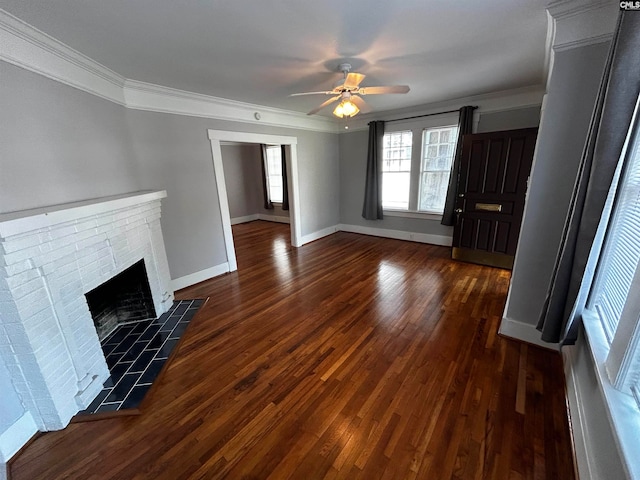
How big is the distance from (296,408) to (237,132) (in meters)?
3.55

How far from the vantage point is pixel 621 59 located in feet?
4.28

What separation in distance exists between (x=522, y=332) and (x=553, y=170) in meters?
1.36

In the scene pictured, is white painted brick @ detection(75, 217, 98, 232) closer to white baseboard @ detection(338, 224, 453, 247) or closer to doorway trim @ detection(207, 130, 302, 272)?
doorway trim @ detection(207, 130, 302, 272)

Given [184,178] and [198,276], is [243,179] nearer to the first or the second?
[184,178]

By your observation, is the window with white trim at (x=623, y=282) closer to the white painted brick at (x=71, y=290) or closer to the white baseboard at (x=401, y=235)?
the white painted brick at (x=71, y=290)

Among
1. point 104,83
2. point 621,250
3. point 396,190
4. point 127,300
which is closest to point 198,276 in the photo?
point 127,300

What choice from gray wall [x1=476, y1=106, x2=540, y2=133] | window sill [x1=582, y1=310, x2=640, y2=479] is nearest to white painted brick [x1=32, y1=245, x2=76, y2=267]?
window sill [x1=582, y1=310, x2=640, y2=479]

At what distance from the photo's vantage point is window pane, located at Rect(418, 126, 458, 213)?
4.50m

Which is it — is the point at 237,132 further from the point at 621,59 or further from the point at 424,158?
the point at 621,59

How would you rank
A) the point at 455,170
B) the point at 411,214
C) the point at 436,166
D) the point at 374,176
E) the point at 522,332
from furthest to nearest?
the point at 374,176
the point at 411,214
the point at 436,166
the point at 455,170
the point at 522,332

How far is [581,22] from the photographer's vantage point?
1.62 m

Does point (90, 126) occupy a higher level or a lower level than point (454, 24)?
lower

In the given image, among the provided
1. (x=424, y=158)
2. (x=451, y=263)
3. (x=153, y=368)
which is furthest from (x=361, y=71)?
(x=153, y=368)

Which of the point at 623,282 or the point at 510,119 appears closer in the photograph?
the point at 623,282
